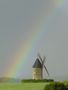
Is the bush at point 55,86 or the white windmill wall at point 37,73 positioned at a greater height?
the white windmill wall at point 37,73

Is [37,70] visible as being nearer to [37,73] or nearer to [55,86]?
[37,73]

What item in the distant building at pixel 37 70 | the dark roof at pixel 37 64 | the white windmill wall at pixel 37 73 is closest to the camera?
the white windmill wall at pixel 37 73

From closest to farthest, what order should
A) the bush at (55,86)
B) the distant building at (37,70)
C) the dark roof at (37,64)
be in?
1. the bush at (55,86)
2. the distant building at (37,70)
3. the dark roof at (37,64)

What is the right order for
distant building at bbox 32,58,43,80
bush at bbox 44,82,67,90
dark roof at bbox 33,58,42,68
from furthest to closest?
dark roof at bbox 33,58,42,68
distant building at bbox 32,58,43,80
bush at bbox 44,82,67,90

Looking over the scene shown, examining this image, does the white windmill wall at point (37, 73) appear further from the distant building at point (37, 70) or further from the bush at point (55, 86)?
the bush at point (55, 86)

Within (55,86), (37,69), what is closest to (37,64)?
(37,69)

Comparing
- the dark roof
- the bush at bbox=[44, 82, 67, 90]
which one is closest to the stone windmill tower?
the dark roof

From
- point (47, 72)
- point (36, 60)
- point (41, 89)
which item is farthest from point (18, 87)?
point (47, 72)

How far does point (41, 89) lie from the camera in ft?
158

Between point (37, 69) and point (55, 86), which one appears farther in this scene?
point (37, 69)

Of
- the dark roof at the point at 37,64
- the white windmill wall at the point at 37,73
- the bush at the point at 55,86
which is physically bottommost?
the bush at the point at 55,86

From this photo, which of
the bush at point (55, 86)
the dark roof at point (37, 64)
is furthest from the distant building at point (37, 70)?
the bush at point (55, 86)

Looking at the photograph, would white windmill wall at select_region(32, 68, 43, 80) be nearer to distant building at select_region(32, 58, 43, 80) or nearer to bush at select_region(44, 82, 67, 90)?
distant building at select_region(32, 58, 43, 80)

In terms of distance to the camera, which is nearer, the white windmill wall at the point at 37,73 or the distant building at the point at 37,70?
the white windmill wall at the point at 37,73
